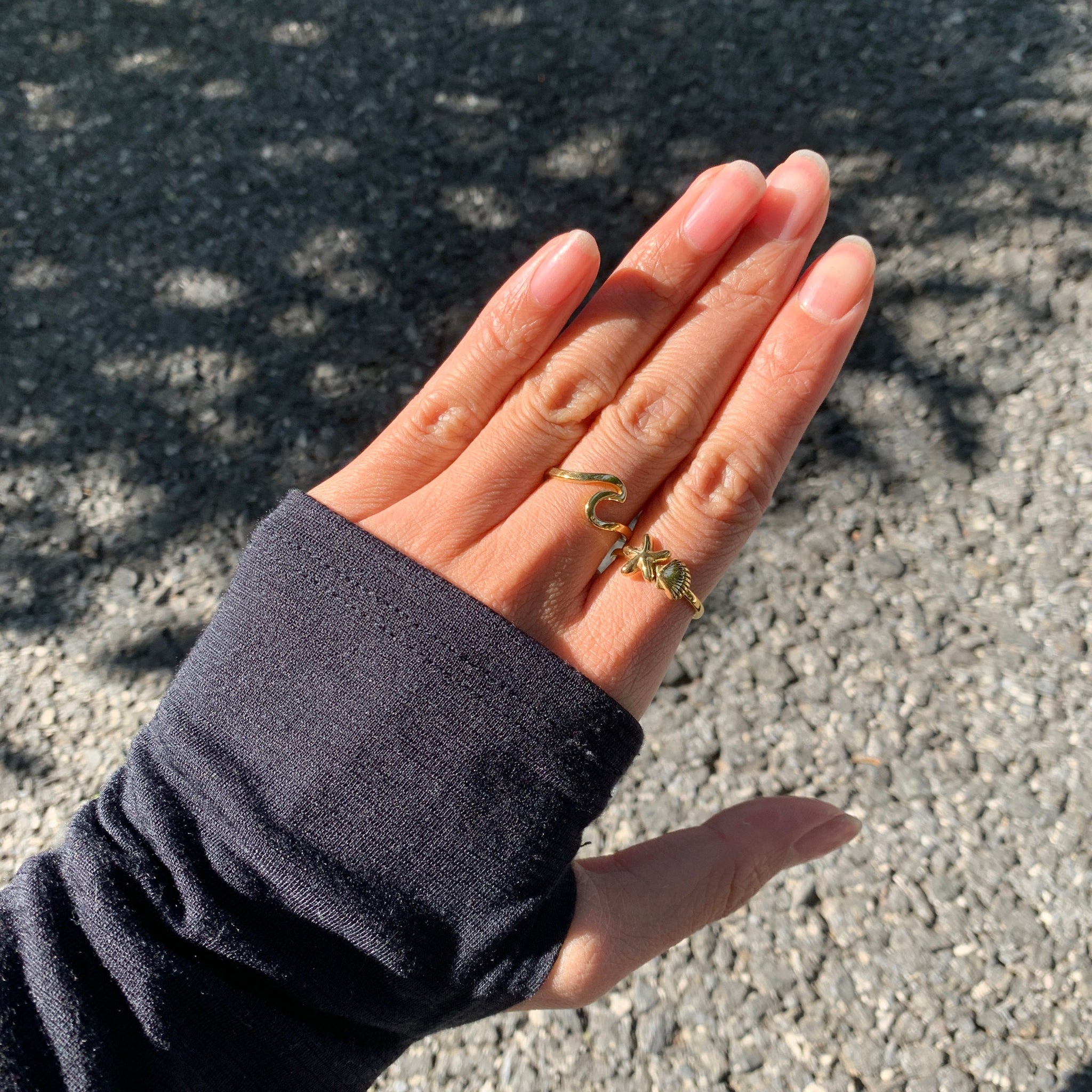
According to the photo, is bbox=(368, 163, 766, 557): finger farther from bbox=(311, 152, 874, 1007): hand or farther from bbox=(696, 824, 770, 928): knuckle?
bbox=(696, 824, 770, 928): knuckle

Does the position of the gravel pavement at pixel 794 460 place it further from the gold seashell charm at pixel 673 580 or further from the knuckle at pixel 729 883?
the gold seashell charm at pixel 673 580

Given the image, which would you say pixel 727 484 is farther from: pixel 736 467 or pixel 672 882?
pixel 672 882

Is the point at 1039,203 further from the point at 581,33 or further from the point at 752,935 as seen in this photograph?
the point at 752,935

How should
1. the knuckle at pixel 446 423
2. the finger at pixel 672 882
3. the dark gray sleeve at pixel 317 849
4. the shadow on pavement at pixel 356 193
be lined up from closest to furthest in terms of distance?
1. the dark gray sleeve at pixel 317 849
2. the finger at pixel 672 882
3. the knuckle at pixel 446 423
4. the shadow on pavement at pixel 356 193

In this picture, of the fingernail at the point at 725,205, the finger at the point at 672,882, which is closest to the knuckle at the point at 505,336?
the fingernail at the point at 725,205

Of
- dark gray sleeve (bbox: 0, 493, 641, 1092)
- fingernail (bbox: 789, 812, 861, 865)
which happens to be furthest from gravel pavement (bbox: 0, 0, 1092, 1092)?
dark gray sleeve (bbox: 0, 493, 641, 1092)

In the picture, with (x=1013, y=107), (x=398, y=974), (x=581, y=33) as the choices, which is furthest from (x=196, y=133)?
(x=398, y=974)
